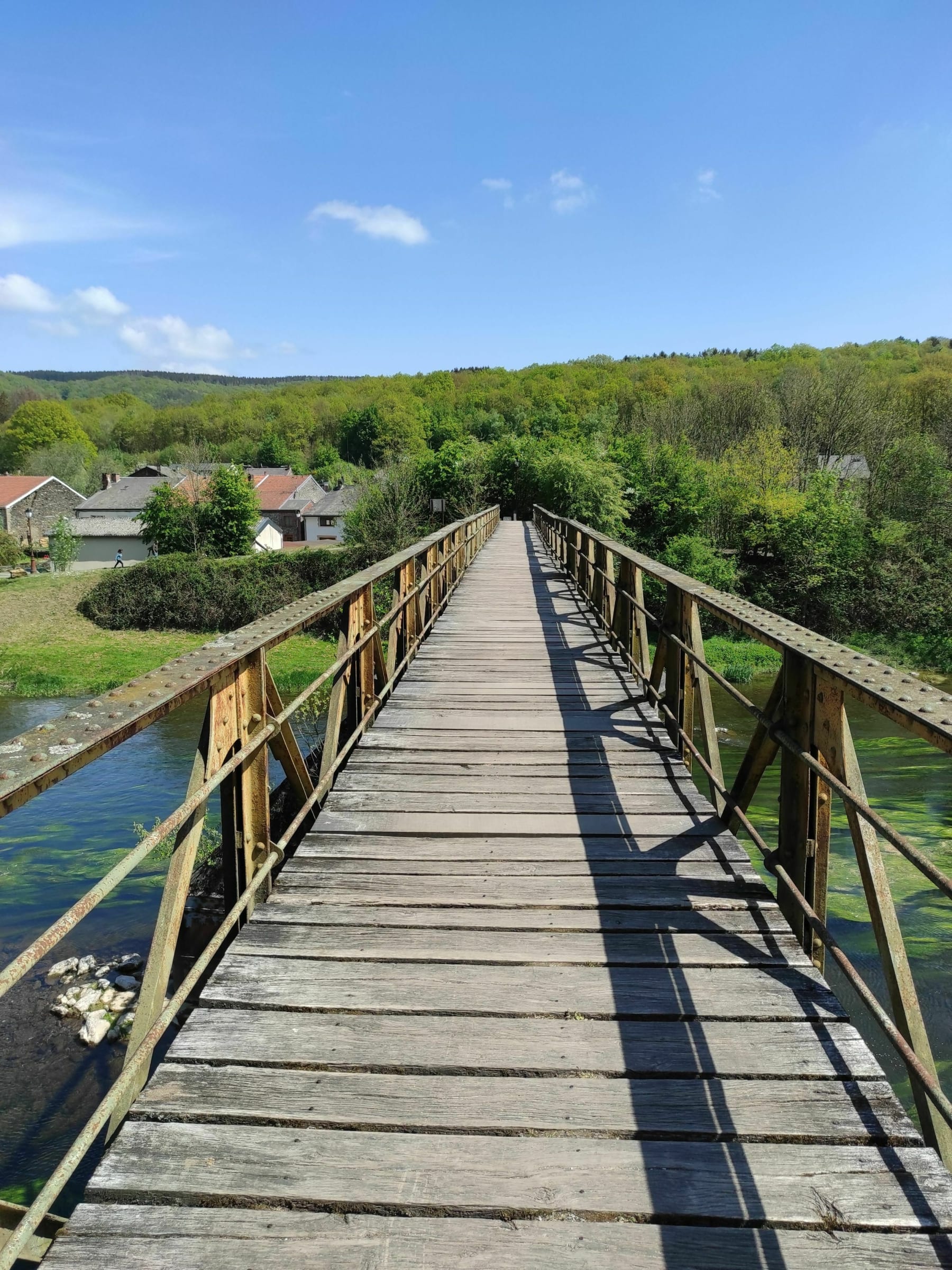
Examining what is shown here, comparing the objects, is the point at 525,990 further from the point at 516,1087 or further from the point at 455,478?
the point at 455,478

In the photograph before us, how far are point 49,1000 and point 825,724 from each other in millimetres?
6857

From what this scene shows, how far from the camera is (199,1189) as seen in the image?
1557 mm

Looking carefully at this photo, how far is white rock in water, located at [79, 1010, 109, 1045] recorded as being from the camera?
607 cm

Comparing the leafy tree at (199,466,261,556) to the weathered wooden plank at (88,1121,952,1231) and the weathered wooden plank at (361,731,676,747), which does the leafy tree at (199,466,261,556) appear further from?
the weathered wooden plank at (88,1121,952,1231)

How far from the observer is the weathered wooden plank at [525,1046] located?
1920 millimetres

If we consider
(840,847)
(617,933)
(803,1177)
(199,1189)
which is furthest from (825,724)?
(840,847)

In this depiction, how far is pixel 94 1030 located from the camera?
6.12 m

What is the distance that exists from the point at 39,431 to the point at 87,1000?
97056 millimetres

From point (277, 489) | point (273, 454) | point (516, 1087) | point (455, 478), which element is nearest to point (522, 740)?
point (516, 1087)

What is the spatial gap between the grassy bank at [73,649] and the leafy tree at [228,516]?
620cm

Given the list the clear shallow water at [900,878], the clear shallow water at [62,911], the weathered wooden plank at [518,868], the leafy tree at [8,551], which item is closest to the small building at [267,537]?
the leafy tree at [8,551]

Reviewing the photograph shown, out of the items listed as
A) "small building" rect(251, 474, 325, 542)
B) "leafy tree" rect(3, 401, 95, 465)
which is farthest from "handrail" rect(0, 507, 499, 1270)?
"leafy tree" rect(3, 401, 95, 465)

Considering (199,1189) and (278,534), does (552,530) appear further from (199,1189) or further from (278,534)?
(278,534)

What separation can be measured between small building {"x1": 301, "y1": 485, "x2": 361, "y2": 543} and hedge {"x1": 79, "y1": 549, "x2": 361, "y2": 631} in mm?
19955
